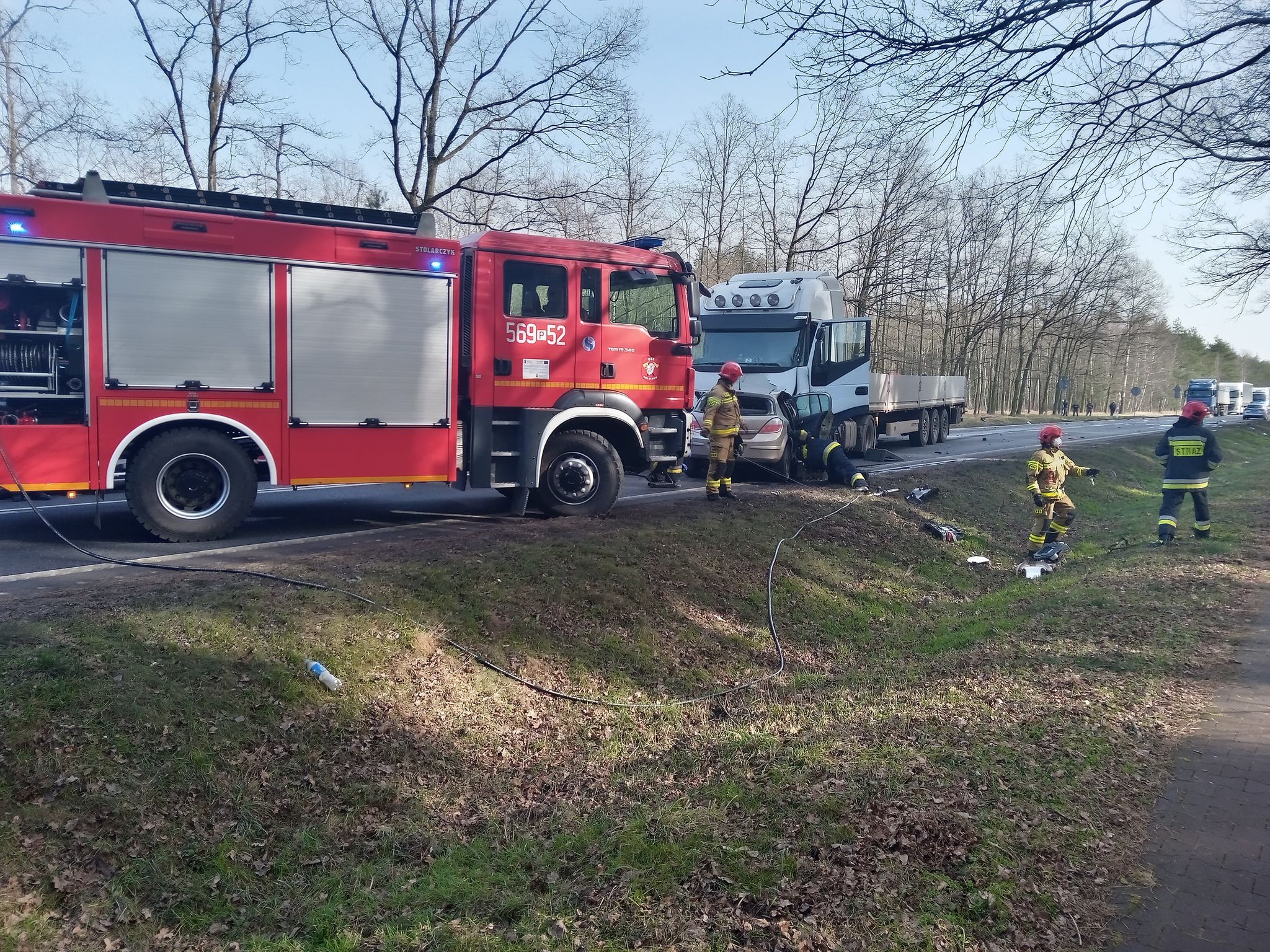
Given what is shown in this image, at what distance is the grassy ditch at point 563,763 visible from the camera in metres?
Answer: 3.96

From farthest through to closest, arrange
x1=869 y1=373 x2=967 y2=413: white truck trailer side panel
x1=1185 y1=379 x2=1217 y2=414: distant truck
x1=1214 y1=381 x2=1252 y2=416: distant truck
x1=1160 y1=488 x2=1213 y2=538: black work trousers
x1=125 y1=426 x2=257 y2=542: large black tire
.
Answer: x1=1214 y1=381 x2=1252 y2=416: distant truck, x1=1185 y1=379 x2=1217 y2=414: distant truck, x1=869 y1=373 x2=967 y2=413: white truck trailer side panel, x1=1160 y1=488 x2=1213 y2=538: black work trousers, x1=125 y1=426 x2=257 y2=542: large black tire

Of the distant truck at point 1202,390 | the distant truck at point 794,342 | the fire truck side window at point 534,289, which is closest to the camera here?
the fire truck side window at point 534,289

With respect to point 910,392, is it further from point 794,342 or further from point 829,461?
point 829,461

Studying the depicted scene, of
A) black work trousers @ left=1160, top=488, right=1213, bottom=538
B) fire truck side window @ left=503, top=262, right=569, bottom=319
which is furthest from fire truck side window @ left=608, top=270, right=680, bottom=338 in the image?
black work trousers @ left=1160, top=488, right=1213, bottom=538

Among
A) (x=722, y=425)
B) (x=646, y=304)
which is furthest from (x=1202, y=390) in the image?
(x=646, y=304)

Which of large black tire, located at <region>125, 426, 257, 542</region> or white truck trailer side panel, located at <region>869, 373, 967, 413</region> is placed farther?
white truck trailer side panel, located at <region>869, 373, 967, 413</region>

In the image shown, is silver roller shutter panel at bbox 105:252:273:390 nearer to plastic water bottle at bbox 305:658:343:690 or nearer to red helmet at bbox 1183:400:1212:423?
plastic water bottle at bbox 305:658:343:690

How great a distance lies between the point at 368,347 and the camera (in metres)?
9.32

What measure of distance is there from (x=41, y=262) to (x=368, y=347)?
9.23 feet

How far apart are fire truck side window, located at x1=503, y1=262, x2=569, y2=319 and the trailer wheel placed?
1751 cm

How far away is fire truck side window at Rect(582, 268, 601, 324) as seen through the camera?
1037 cm

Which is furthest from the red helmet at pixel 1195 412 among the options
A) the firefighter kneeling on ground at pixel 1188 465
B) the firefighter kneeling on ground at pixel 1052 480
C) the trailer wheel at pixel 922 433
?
the trailer wheel at pixel 922 433

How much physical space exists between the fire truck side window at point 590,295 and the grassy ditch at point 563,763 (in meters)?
2.63

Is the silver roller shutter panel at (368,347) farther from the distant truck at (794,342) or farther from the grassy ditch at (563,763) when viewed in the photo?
the distant truck at (794,342)
